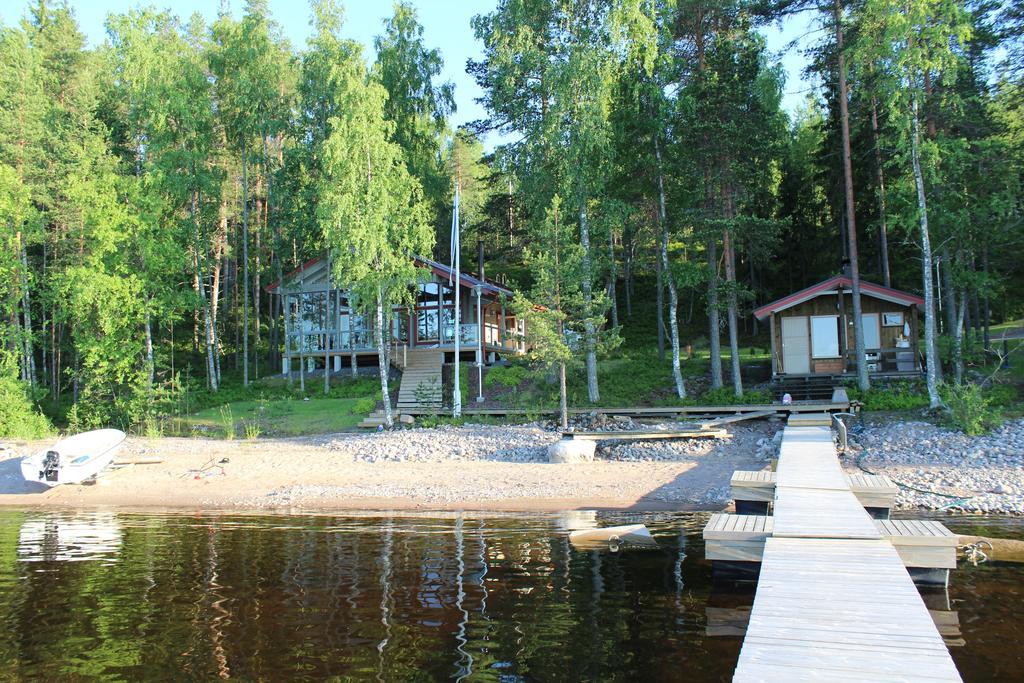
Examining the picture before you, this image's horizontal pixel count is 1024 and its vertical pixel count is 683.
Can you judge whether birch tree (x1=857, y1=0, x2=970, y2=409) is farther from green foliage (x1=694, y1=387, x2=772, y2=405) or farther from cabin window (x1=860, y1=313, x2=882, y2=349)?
green foliage (x1=694, y1=387, x2=772, y2=405)

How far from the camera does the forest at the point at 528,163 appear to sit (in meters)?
21.1

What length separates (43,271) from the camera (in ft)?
99.0

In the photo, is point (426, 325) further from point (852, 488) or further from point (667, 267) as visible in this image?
point (852, 488)

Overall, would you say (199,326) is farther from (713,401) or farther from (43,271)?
(713,401)

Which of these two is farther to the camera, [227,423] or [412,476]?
[227,423]

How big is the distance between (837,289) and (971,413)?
28.3 feet

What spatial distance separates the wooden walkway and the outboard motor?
15.5 meters

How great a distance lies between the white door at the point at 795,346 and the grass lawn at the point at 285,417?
51.1 feet

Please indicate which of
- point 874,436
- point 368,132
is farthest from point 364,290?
point 874,436

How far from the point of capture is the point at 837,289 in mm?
24906

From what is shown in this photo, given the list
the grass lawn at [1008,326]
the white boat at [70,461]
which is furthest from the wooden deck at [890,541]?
the grass lawn at [1008,326]

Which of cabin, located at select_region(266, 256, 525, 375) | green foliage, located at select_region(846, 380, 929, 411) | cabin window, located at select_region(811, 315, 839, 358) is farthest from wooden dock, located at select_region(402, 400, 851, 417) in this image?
cabin, located at select_region(266, 256, 525, 375)

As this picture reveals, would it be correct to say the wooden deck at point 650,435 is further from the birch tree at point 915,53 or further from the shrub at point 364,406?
the shrub at point 364,406

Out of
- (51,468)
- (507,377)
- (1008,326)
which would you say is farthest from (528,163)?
(1008,326)
